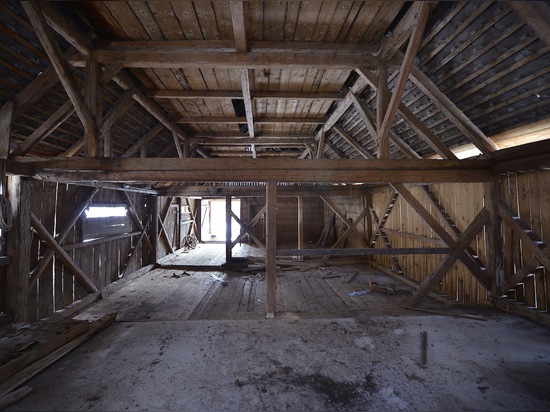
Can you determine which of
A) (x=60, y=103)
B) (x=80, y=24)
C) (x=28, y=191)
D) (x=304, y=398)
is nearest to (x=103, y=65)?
(x=80, y=24)

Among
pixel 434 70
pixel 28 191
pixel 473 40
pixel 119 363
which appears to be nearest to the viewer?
pixel 119 363

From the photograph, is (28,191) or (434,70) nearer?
(434,70)

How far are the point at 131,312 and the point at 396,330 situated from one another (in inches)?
209

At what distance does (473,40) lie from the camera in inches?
132

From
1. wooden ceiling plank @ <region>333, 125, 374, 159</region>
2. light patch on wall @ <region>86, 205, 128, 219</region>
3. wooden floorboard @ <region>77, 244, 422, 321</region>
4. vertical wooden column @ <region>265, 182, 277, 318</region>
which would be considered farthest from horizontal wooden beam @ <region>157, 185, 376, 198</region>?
vertical wooden column @ <region>265, 182, 277, 318</region>

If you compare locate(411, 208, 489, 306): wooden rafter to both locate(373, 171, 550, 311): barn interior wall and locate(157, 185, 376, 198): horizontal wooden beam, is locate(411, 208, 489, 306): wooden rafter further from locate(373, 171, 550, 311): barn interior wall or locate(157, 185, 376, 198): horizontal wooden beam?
locate(157, 185, 376, 198): horizontal wooden beam

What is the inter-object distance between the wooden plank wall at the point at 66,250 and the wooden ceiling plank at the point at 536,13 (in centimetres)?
771

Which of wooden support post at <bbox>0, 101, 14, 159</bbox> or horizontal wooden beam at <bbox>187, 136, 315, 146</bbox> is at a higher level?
horizontal wooden beam at <bbox>187, 136, 315, 146</bbox>

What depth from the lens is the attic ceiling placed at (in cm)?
310

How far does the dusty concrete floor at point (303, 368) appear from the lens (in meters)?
2.22

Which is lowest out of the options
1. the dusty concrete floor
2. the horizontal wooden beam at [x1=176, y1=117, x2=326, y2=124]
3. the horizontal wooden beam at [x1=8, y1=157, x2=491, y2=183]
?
the dusty concrete floor

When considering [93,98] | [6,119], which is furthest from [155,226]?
[93,98]

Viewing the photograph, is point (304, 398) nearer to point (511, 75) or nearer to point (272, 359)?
point (272, 359)

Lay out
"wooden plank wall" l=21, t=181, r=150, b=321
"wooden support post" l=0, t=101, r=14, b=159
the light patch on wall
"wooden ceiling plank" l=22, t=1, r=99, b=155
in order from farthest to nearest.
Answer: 1. the light patch on wall
2. "wooden plank wall" l=21, t=181, r=150, b=321
3. "wooden support post" l=0, t=101, r=14, b=159
4. "wooden ceiling plank" l=22, t=1, r=99, b=155
